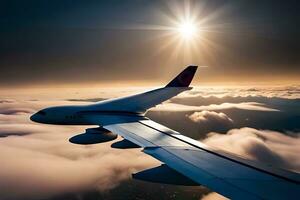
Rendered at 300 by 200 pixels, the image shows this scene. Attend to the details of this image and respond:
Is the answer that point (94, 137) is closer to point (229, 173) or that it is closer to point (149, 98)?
point (229, 173)

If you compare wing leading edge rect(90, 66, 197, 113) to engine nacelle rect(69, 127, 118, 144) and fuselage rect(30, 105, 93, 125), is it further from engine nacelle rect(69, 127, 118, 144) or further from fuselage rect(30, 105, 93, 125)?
engine nacelle rect(69, 127, 118, 144)

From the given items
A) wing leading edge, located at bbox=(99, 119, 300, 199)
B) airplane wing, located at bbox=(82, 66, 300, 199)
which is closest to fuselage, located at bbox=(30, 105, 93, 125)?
airplane wing, located at bbox=(82, 66, 300, 199)

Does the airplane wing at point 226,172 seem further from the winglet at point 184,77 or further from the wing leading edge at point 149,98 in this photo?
the winglet at point 184,77

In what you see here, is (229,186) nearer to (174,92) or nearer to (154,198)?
(174,92)

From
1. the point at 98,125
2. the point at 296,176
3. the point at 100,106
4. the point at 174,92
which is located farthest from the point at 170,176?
the point at 174,92

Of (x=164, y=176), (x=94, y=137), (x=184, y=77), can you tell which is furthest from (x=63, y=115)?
(x=164, y=176)

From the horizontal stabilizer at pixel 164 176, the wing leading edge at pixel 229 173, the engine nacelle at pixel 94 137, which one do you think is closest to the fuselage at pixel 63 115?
the engine nacelle at pixel 94 137

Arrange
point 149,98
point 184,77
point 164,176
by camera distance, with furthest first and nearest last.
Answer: point 184,77
point 149,98
point 164,176
